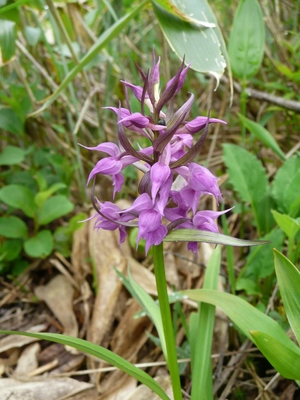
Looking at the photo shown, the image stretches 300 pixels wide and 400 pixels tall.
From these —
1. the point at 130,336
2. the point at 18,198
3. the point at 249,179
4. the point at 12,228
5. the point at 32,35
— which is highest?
the point at 32,35

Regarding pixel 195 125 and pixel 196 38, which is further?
pixel 196 38

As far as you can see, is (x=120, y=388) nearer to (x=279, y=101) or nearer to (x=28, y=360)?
(x=28, y=360)

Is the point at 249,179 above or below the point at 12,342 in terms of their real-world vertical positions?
above

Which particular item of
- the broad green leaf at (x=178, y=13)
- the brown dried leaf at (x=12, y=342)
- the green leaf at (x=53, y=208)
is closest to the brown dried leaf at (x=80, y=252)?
the green leaf at (x=53, y=208)

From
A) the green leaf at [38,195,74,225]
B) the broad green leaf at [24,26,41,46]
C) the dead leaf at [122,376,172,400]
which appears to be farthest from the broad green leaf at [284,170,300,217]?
the broad green leaf at [24,26,41,46]

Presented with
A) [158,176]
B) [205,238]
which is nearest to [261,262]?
[205,238]

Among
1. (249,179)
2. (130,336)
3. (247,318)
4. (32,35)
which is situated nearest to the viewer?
(247,318)

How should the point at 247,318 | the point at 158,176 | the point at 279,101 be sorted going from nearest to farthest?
1. the point at 158,176
2. the point at 247,318
3. the point at 279,101

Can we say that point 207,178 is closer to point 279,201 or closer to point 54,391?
point 279,201

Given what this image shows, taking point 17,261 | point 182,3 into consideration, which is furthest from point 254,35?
point 17,261
